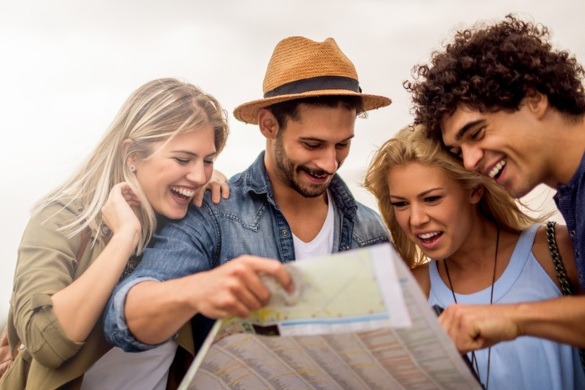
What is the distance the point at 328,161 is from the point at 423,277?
629 millimetres

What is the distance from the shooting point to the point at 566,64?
2133 mm

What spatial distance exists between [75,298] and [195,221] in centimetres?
55

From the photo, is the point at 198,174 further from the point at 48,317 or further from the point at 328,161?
the point at 48,317

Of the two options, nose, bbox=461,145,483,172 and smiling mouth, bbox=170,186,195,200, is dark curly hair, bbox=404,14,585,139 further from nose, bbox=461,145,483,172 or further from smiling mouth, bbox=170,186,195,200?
smiling mouth, bbox=170,186,195,200

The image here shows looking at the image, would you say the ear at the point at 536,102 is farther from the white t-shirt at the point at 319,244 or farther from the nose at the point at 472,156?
the white t-shirt at the point at 319,244

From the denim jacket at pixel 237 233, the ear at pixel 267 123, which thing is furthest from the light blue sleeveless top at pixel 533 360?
the ear at pixel 267 123

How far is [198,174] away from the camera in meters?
2.30

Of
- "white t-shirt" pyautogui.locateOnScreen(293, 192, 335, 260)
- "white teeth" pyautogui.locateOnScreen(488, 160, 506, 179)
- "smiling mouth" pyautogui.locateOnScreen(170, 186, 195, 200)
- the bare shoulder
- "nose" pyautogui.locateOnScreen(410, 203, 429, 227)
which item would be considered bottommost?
the bare shoulder

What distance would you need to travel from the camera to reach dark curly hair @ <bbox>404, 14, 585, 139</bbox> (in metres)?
1.98

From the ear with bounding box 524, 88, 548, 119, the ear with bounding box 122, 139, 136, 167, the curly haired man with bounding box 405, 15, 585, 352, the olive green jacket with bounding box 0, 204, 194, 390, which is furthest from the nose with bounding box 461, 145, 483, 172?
the ear with bounding box 122, 139, 136, 167

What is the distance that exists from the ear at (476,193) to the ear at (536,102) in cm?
50

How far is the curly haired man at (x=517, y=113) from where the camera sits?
1.93m

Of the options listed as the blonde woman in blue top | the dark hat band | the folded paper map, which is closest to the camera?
the folded paper map

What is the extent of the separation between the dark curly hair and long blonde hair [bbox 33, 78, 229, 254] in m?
0.92
